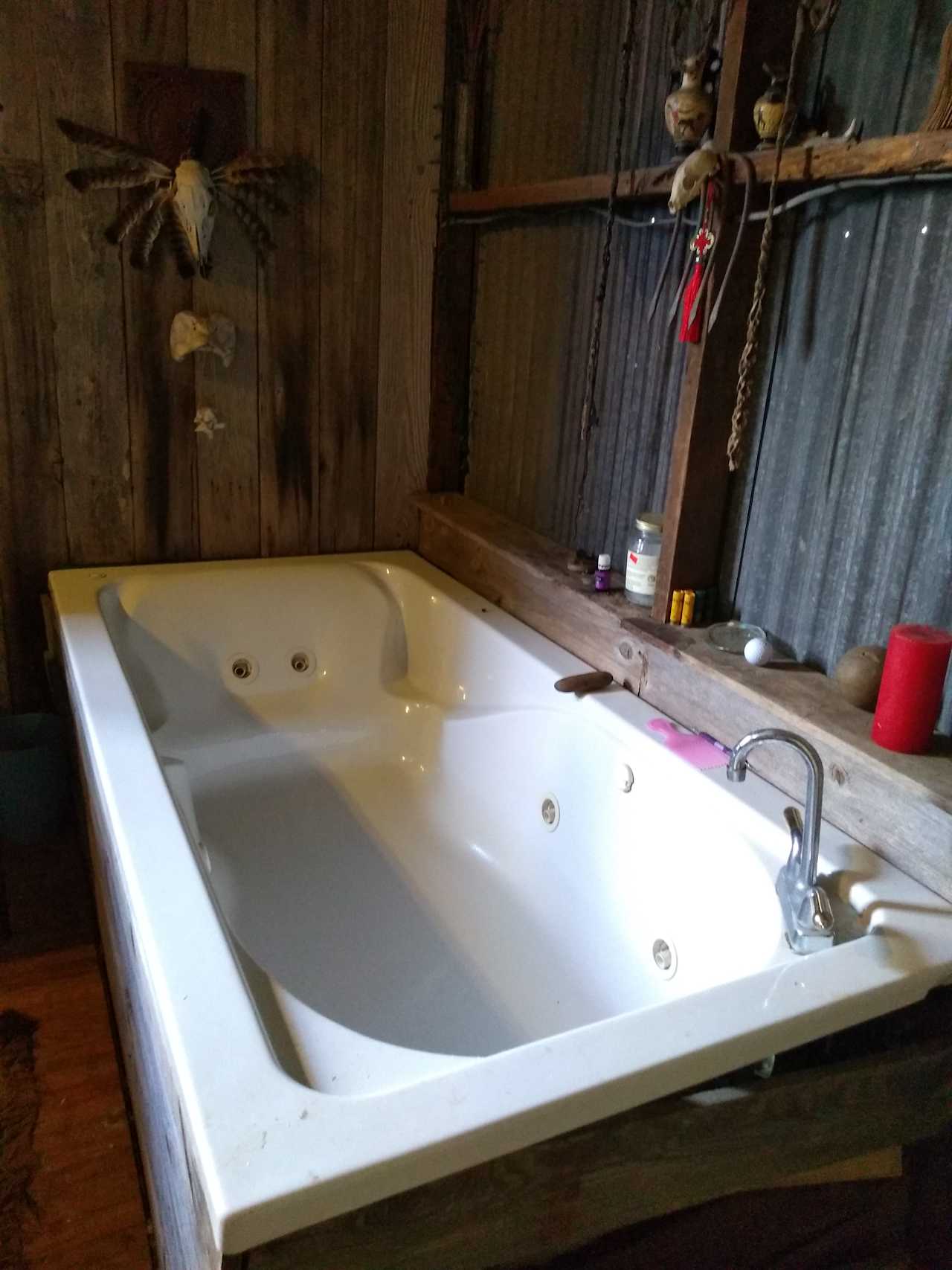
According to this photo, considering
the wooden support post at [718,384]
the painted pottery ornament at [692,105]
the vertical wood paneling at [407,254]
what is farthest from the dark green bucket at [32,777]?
the painted pottery ornament at [692,105]

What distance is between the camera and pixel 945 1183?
1.23 meters

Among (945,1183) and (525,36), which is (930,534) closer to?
(945,1183)

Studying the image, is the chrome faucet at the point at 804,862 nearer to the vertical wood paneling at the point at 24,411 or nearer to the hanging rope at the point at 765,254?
the hanging rope at the point at 765,254

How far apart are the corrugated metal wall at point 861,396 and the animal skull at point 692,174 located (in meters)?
0.14

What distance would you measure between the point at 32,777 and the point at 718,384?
163 centimetres

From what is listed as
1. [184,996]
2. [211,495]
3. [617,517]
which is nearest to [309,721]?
[211,495]

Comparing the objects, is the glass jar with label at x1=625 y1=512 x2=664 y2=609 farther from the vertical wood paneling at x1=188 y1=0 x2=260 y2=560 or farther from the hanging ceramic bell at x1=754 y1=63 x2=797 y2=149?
the vertical wood paneling at x1=188 y1=0 x2=260 y2=560

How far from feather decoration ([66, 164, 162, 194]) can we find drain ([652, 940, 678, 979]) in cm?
180

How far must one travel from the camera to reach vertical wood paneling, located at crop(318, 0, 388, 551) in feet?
7.38

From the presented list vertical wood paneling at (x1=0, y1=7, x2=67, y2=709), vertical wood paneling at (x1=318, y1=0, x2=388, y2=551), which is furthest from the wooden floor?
vertical wood paneling at (x1=318, y1=0, x2=388, y2=551)

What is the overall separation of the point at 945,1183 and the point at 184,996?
940mm

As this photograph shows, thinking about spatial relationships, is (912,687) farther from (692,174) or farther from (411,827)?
(411,827)

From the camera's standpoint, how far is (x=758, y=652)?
1579 millimetres

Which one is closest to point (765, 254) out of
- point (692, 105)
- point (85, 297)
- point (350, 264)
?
point (692, 105)
